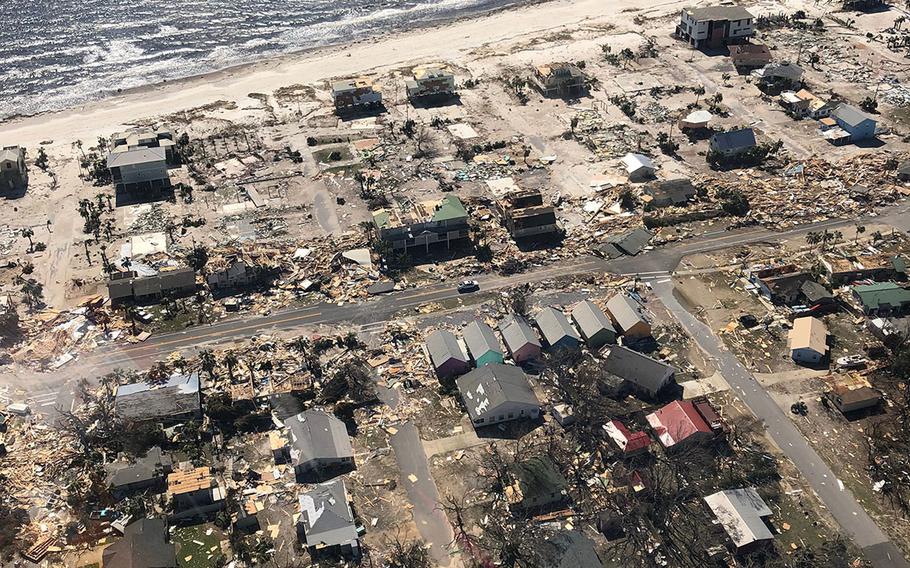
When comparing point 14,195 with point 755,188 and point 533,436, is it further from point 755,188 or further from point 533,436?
point 755,188

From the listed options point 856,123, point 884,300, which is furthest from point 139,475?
point 856,123

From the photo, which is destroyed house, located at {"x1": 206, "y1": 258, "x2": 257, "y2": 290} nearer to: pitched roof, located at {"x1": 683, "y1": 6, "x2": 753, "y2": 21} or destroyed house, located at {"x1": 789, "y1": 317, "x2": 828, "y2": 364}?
destroyed house, located at {"x1": 789, "y1": 317, "x2": 828, "y2": 364}

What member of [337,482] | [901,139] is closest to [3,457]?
[337,482]

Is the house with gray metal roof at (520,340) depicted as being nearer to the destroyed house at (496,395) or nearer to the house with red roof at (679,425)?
the destroyed house at (496,395)

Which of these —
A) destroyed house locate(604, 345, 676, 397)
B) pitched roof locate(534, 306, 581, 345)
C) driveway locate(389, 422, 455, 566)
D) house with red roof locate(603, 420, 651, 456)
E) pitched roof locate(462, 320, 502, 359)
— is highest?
pitched roof locate(462, 320, 502, 359)

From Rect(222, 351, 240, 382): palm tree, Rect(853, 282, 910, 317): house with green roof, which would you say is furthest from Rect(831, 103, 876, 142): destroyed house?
Rect(222, 351, 240, 382): palm tree

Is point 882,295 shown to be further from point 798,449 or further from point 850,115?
point 850,115
